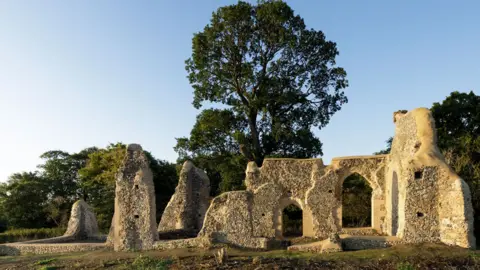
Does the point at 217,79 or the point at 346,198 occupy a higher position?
the point at 217,79

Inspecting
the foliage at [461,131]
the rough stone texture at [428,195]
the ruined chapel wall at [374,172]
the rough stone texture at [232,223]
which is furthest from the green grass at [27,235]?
the foliage at [461,131]

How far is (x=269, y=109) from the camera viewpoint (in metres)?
30.1

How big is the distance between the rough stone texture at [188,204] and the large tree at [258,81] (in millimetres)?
5802

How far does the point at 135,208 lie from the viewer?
59.4ft

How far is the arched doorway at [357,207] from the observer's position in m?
26.8

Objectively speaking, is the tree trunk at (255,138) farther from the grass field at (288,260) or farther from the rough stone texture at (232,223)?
the grass field at (288,260)

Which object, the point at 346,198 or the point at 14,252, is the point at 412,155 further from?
the point at 14,252

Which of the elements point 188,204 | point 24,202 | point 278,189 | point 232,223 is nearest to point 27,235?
point 24,202

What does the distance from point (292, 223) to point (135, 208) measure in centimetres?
1142

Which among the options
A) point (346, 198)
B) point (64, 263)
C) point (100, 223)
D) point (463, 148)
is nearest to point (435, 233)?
point (463, 148)

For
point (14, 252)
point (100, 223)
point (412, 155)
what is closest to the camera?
point (412, 155)

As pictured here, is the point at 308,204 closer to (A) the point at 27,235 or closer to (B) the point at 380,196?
(B) the point at 380,196

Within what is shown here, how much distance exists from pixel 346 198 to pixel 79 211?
16.1 metres

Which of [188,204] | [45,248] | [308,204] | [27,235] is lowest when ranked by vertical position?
[27,235]
